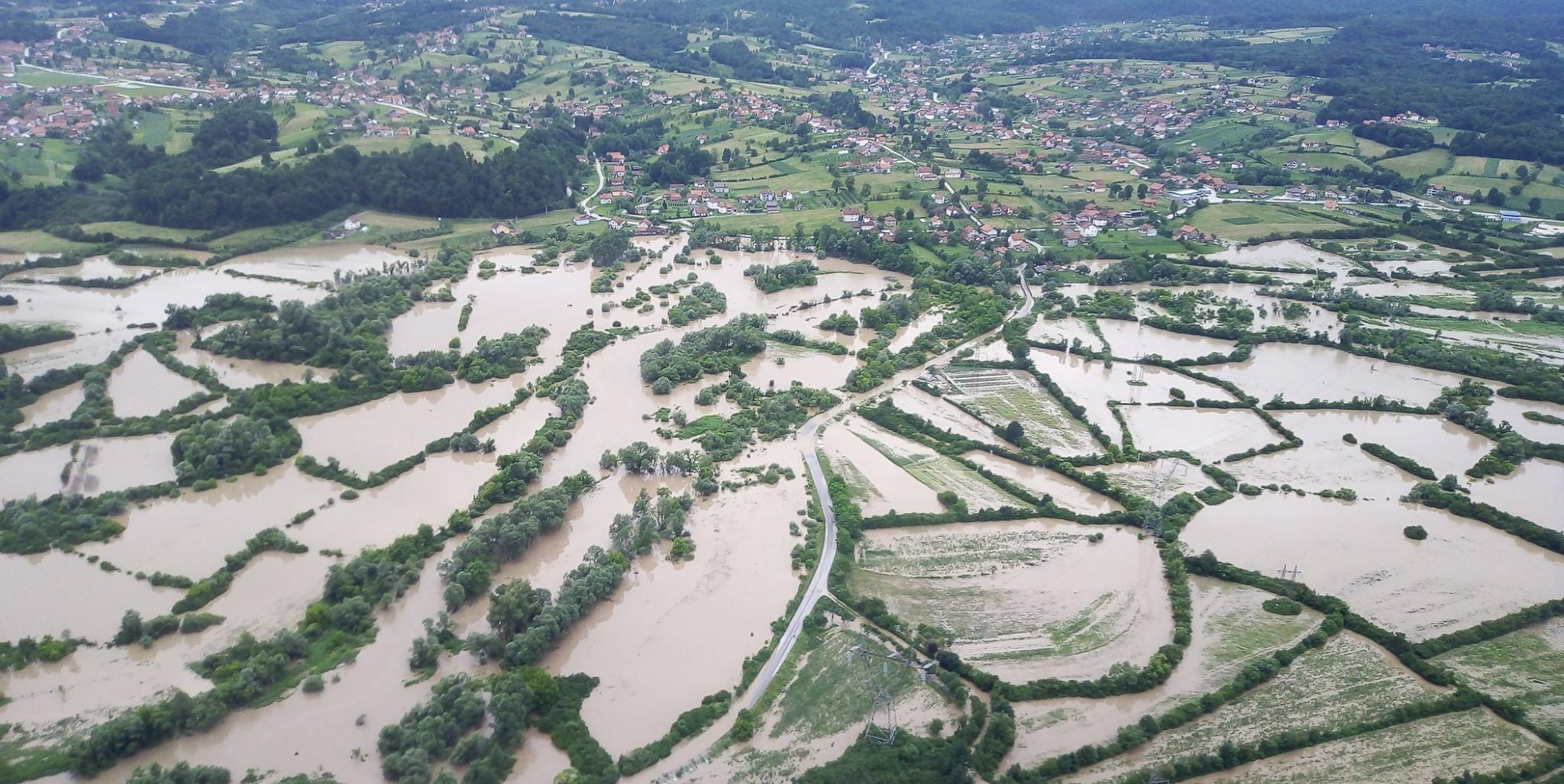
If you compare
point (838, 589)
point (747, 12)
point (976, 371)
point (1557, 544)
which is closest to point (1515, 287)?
point (1557, 544)

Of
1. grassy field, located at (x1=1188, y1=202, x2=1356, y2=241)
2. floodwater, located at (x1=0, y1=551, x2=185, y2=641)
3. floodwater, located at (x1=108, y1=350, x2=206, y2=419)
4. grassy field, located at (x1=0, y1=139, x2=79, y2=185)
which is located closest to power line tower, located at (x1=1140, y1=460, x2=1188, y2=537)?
floodwater, located at (x1=0, y1=551, x2=185, y2=641)

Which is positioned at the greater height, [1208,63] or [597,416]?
[1208,63]

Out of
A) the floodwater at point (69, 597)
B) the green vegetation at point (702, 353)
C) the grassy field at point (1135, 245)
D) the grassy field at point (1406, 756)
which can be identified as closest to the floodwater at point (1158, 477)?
Answer: the grassy field at point (1406, 756)

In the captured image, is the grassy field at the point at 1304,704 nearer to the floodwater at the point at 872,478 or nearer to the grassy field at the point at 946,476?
the grassy field at the point at 946,476

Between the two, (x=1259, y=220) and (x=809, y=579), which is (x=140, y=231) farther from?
(x=1259, y=220)

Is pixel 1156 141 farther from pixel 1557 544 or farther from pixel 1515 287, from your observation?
pixel 1557 544

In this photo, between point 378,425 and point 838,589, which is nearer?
point 838,589

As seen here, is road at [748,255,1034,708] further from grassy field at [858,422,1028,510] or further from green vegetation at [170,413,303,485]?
green vegetation at [170,413,303,485]
